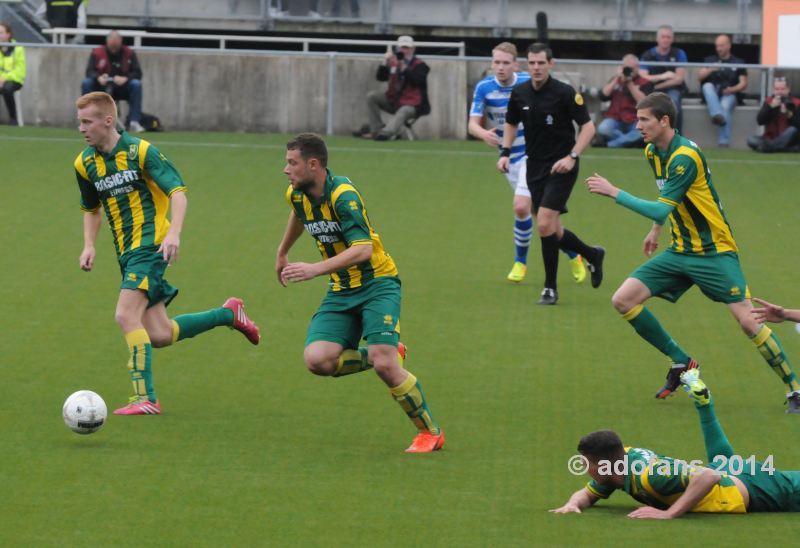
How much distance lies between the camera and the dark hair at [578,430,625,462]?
6.52 metres

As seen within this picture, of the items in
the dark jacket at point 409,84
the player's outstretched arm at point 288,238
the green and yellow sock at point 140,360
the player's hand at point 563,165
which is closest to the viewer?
the player's outstretched arm at point 288,238

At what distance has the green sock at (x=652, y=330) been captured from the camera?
8.91m

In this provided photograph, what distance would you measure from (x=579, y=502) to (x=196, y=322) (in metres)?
3.26

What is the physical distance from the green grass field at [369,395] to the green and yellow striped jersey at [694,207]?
1.02 metres

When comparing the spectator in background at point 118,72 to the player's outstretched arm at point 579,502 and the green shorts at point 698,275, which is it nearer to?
the green shorts at point 698,275

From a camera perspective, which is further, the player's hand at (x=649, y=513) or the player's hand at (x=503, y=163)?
the player's hand at (x=503, y=163)

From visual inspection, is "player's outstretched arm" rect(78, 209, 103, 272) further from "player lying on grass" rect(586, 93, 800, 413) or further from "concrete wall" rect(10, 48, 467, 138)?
"concrete wall" rect(10, 48, 467, 138)

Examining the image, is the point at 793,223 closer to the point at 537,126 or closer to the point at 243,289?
the point at 537,126

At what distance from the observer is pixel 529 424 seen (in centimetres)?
847

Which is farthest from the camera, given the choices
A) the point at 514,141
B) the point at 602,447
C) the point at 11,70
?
the point at 11,70

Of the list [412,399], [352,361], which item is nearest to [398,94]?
[352,361]

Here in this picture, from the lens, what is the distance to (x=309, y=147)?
25.2 feet

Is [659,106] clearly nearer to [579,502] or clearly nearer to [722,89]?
[579,502]

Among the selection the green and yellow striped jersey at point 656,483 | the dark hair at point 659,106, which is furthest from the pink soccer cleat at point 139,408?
the dark hair at point 659,106
